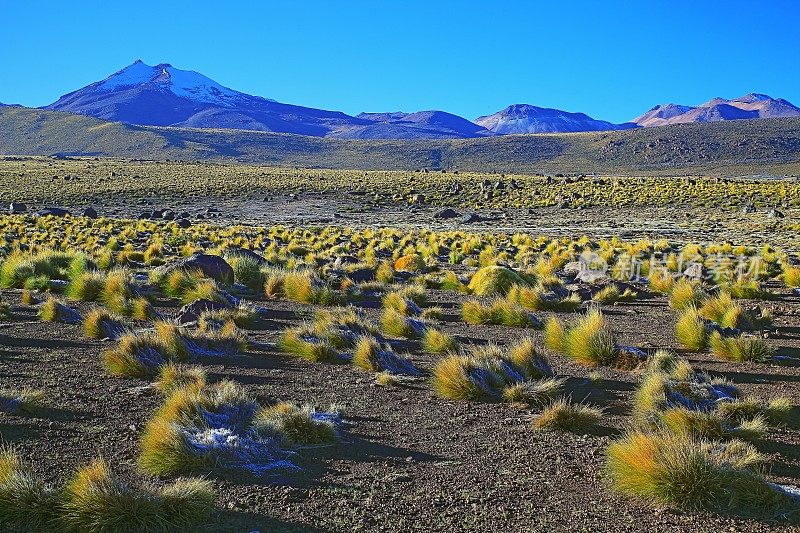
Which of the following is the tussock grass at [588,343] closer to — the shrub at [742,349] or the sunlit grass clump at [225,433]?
the shrub at [742,349]

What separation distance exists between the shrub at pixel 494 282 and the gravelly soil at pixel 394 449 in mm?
5570

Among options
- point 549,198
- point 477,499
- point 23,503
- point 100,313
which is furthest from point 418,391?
point 549,198

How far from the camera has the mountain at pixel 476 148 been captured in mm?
106125

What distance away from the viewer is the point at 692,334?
9.02 m

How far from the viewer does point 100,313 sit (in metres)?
9.30

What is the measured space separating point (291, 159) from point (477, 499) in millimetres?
129185

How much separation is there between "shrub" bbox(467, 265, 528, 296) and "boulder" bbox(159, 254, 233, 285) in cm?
509

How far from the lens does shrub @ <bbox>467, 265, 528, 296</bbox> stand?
1402 centimetres

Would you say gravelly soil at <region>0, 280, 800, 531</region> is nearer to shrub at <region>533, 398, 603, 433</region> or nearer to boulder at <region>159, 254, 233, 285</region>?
shrub at <region>533, 398, 603, 433</region>

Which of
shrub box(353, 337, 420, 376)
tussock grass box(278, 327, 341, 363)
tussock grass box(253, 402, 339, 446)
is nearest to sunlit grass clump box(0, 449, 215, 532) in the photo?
Answer: tussock grass box(253, 402, 339, 446)

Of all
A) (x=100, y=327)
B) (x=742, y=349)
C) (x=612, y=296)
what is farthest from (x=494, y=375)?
(x=612, y=296)

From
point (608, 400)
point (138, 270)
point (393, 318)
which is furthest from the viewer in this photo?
point (138, 270)

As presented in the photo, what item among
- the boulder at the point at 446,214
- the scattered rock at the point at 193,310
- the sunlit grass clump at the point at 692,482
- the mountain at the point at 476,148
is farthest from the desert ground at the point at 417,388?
the mountain at the point at 476,148

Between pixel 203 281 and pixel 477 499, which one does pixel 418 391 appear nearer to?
pixel 477 499
